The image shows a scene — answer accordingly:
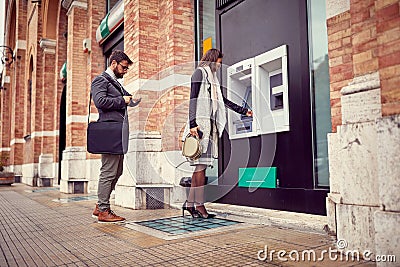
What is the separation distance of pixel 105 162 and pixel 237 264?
2502mm

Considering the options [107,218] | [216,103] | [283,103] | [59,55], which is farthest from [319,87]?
[59,55]

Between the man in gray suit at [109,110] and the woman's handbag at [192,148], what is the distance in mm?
807

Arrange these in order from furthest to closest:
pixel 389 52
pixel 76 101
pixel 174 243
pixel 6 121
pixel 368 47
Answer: pixel 6 121
pixel 76 101
pixel 174 243
pixel 368 47
pixel 389 52

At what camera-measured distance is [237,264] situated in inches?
104

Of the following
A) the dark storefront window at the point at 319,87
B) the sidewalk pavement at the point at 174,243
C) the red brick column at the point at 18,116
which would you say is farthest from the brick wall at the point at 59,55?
the dark storefront window at the point at 319,87

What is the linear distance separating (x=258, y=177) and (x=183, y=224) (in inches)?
45.1

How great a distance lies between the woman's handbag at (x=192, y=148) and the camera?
4.20 metres

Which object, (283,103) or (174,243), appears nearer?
(174,243)

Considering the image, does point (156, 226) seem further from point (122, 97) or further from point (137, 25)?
point (137, 25)

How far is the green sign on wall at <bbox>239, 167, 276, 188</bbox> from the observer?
4.54 meters

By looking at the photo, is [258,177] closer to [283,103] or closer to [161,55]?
[283,103]

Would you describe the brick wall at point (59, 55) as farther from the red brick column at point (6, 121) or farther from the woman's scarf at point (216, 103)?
the red brick column at point (6, 121)

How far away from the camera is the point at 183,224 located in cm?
427

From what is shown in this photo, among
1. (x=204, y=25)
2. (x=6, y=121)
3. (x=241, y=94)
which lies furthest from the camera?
(x=6, y=121)
